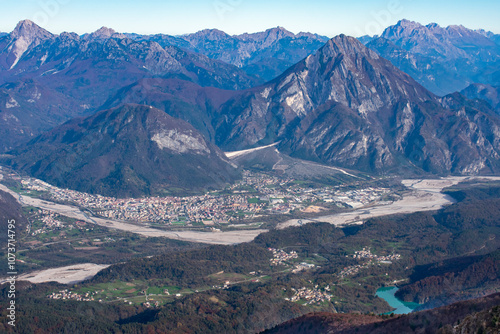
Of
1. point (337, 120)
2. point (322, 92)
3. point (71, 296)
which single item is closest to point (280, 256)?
point (71, 296)

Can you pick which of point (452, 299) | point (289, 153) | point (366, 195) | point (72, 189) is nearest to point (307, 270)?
point (452, 299)

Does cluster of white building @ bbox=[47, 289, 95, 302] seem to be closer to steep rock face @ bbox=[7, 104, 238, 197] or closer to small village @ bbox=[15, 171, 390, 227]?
small village @ bbox=[15, 171, 390, 227]

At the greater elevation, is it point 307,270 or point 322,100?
point 322,100

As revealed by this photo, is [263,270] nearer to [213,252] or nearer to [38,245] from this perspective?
[213,252]

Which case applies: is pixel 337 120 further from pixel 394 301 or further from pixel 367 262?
pixel 394 301

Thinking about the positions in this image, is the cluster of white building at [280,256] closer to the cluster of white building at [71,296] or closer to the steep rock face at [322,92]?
the cluster of white building at [71,296]

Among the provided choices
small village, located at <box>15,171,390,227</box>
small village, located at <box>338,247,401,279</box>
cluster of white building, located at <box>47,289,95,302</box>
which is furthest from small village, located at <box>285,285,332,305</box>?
small village, located at <box>15,171,390,227</box>
